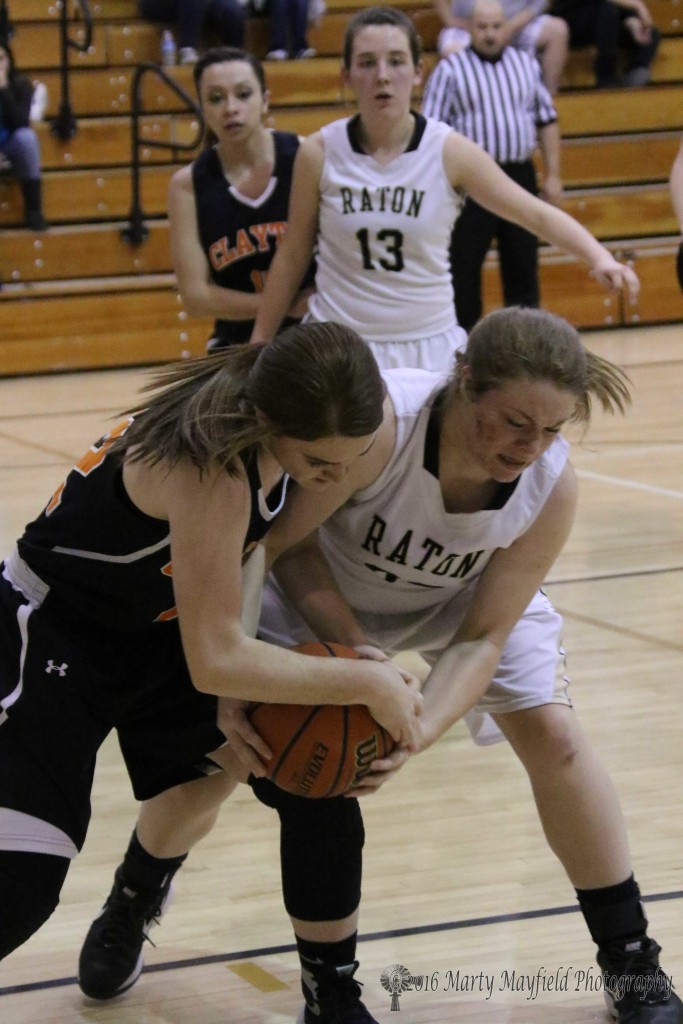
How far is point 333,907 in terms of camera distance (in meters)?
2.12

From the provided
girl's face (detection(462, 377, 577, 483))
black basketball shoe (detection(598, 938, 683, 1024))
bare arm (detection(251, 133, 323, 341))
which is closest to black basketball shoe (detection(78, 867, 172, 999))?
black basketball shoe (detection(598, 938, 683, 1024))

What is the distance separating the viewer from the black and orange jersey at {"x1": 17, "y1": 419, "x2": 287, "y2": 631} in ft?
6.98

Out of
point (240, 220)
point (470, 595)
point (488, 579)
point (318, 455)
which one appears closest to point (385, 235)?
point (240, 220)

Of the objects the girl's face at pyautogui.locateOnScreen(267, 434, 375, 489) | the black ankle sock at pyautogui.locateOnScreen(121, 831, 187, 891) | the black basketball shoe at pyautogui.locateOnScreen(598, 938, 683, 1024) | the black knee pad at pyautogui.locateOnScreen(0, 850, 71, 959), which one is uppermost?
the girl's face at pyautogui.locateOnScreen(267, 434, 375, 489)

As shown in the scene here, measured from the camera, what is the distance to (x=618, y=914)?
2.27 metres

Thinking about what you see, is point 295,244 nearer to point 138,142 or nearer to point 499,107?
point 499,107

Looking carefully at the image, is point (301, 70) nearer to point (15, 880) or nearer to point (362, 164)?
point (362, 164)

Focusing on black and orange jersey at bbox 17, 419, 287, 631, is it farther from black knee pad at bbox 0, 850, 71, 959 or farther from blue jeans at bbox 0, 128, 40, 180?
blue jeans at bbox 0, 128, 40, 180

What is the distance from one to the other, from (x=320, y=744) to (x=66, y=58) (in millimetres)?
9055

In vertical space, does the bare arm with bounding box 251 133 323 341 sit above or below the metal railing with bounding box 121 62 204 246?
above

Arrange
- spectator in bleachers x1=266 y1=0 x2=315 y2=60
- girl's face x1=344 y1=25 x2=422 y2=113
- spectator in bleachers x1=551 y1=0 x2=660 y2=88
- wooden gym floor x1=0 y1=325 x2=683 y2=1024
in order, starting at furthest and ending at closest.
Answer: spectator in bleachers x1=551 y1=0 x2=660 y2=88
spectator in bleachers x1=266 y1=0 x2=315 y2=60
girl's face x1=344 y1=25 x2=422 y2=113
wooden gym floor x1=0 y1=325 x2=683 y2=1024

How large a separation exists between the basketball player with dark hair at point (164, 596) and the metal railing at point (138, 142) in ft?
25.3

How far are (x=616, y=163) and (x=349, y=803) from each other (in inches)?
404

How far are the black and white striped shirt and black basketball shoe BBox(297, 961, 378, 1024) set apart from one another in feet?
21.3
